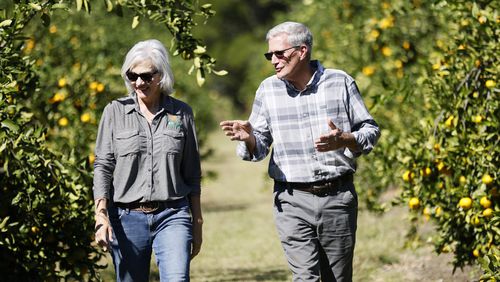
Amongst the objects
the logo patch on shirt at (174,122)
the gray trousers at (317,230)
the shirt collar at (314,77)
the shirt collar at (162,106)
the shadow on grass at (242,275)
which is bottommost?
the shadow on grass at (242,275)

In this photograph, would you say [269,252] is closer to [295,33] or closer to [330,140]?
[295,33]

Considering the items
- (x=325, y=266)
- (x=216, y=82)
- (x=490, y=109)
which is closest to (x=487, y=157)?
(x=490, y=109)

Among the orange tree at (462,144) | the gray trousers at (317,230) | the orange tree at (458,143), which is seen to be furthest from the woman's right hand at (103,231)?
the orange tree at (462,144)

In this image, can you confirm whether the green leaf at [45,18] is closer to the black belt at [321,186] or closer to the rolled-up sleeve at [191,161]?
the rolled-up sleeve at [191,161]

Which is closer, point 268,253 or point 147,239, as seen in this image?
point 147,239

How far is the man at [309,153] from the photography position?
4.59 m

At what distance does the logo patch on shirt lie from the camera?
14.9 ft

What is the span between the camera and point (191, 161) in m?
4.61

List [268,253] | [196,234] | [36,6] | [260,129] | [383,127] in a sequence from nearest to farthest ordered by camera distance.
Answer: [196,234] → [260,129] → [36,6] → [383,127] → [268,253]

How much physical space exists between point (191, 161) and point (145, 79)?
17.3 inches

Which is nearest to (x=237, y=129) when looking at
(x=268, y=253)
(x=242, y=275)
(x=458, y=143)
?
(x=458, y=143)

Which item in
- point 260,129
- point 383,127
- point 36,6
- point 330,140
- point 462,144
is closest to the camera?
point 330,140

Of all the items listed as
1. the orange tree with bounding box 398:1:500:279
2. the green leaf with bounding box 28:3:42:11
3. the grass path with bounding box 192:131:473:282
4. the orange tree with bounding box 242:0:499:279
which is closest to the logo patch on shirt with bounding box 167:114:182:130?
the green leaf with bounding box 28:3:42:11

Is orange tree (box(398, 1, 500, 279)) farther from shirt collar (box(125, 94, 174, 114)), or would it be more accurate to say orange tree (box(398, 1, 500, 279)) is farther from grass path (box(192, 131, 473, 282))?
shirt collar (box(125, 94, 174, 114))
